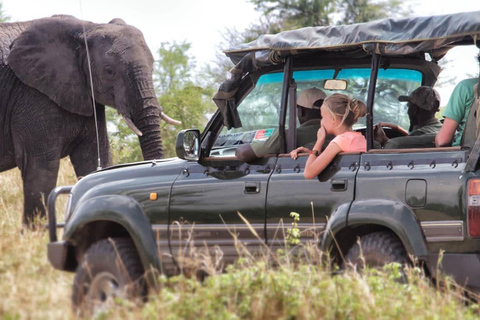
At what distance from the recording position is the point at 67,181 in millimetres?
17281

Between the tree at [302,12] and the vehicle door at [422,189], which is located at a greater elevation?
the tree at [302,12]

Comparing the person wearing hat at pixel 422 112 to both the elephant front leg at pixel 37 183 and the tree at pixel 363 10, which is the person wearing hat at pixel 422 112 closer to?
the elephant front leg at pixel 37 183

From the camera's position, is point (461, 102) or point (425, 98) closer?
point (461, 102)

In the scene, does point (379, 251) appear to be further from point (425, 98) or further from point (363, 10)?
point (363, 10)

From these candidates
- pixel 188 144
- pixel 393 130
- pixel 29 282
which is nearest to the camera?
pixel 29 282

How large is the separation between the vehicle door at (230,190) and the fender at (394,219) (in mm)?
739

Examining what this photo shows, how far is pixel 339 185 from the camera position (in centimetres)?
650

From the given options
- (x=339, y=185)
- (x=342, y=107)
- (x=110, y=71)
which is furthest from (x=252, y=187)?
(x=110, y=71)

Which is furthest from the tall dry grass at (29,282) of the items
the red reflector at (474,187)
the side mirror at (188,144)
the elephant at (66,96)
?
the elephant at (66,96)

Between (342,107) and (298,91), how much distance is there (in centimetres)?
60

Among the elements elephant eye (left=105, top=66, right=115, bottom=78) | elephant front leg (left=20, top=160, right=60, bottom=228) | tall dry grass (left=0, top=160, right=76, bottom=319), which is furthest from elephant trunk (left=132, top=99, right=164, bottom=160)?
tall dry grass (left=0, top=160, right=76, bottom=319)

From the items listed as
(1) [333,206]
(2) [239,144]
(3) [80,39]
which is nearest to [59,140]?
(3) [80,39]

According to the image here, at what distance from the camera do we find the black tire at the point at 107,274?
693 centimetres

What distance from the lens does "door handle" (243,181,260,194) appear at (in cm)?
687
